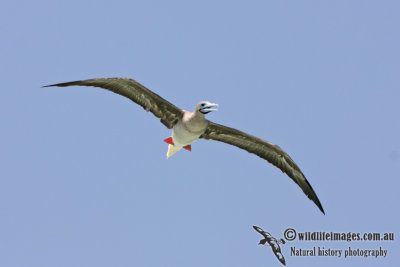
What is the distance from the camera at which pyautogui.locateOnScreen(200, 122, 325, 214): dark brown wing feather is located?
27719 mm

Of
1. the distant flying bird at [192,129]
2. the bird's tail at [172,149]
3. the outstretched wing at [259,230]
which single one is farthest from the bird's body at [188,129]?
the outstretched wing at [259,230]

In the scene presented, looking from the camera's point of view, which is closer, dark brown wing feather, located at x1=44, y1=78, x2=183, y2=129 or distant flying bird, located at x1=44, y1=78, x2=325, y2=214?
dark brown wing feather, located at x1=44, y1=78, x2=183, y2=129

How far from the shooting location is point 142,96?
2573 cm

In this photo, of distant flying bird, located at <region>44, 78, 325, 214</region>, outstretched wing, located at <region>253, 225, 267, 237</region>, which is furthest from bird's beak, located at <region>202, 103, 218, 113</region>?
outstretched wing, located at <region>253, 225, 267, 237</region>

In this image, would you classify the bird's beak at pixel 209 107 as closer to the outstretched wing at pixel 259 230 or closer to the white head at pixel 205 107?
the white head at pixel 205 107

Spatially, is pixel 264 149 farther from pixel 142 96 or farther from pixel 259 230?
pixel 142 96

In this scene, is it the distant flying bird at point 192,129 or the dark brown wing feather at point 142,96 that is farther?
the distant flying bird at point 192,129

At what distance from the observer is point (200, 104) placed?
25141mm

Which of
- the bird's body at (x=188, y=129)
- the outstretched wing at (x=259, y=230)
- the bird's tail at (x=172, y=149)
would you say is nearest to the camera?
the bird's body at (x=188, y=129)

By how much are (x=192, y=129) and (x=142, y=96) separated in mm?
2317

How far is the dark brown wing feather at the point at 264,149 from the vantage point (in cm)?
2772

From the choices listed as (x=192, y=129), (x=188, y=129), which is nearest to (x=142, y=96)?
(x=188, y=129)

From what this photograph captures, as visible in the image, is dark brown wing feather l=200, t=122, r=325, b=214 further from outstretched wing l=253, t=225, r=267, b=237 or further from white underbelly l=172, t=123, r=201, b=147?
outstretched wing l=253, t=225, r=267, b=237

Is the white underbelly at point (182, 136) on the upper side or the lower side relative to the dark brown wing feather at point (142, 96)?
lower
